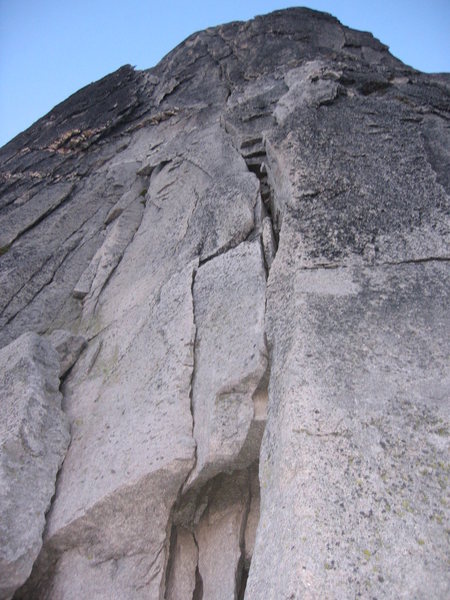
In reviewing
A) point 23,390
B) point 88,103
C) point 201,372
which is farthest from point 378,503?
point 88,103

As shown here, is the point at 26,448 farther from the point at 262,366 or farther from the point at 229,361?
the point at 262,366

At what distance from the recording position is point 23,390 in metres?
6.16

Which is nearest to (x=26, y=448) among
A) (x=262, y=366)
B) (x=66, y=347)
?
(x=66, y=347)

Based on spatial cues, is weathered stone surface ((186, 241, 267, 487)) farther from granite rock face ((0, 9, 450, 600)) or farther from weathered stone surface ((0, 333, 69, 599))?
weathered stone surface ((0, 333, 69, 599))

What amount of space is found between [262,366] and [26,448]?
2.71 metres

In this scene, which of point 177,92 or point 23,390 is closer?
point 23,390

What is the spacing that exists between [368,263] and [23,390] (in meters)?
4.29

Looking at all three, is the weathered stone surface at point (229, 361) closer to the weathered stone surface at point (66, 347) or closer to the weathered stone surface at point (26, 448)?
the weathered stone surface at point (26, 448)

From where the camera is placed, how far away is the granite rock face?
373cm

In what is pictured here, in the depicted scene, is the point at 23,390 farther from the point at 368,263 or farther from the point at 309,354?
the point at 368,263

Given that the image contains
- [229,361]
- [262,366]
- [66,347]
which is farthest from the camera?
[66,347]

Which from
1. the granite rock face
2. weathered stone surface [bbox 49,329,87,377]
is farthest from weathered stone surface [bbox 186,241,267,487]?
weathered stone surface [bbox 49,329,87,377]

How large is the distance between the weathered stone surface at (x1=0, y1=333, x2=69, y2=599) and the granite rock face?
0.03 meters

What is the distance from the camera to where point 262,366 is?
204 inches
